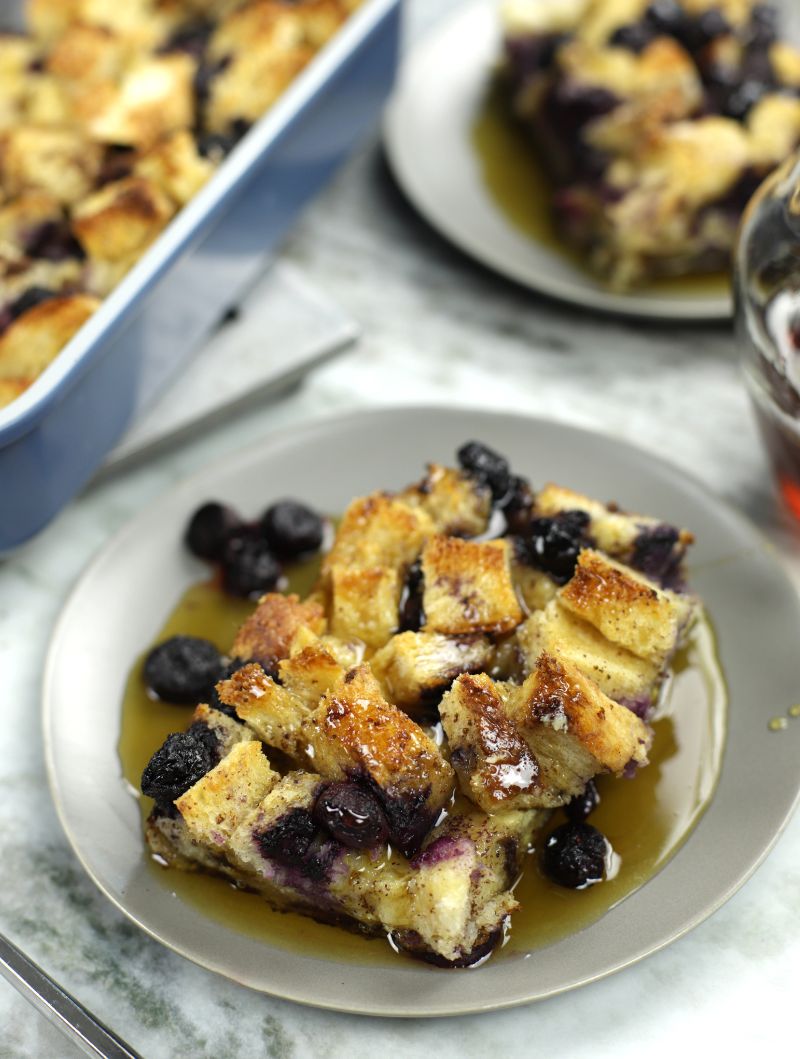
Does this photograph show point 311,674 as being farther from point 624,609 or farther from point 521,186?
point 521,186

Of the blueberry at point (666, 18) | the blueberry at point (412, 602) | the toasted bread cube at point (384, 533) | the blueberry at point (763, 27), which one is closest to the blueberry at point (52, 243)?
the toasted bread cube at point (384, 533)

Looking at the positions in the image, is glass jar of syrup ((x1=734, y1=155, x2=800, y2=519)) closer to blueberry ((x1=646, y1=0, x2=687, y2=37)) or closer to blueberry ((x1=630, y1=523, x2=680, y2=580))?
blueberry ((x1=630, y1=523, x2=680, y2=580))

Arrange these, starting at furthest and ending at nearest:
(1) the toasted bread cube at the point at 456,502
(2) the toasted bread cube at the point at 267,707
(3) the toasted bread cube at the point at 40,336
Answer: (3) the toasted bread cube at the point at 40,336
(1) the toasted bread cube at the point at 456,502
(2) the toasted bread cube at the point at 267,707

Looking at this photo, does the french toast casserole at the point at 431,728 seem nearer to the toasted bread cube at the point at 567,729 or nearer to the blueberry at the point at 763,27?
the toasted bread cube at the point at 567,729

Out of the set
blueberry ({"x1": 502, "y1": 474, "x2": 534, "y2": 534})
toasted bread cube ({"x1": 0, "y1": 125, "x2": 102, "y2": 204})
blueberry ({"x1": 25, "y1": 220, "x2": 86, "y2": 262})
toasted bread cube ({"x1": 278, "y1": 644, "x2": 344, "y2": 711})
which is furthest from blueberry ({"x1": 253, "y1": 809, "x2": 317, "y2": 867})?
toasted bread cube ({"x1": 0, "y1": 125, "x2": 102, "y2": 204})

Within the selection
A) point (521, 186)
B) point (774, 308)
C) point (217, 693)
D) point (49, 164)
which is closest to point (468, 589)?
point (217, 693)

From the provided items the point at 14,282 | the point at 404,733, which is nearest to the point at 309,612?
the point at 404,733
